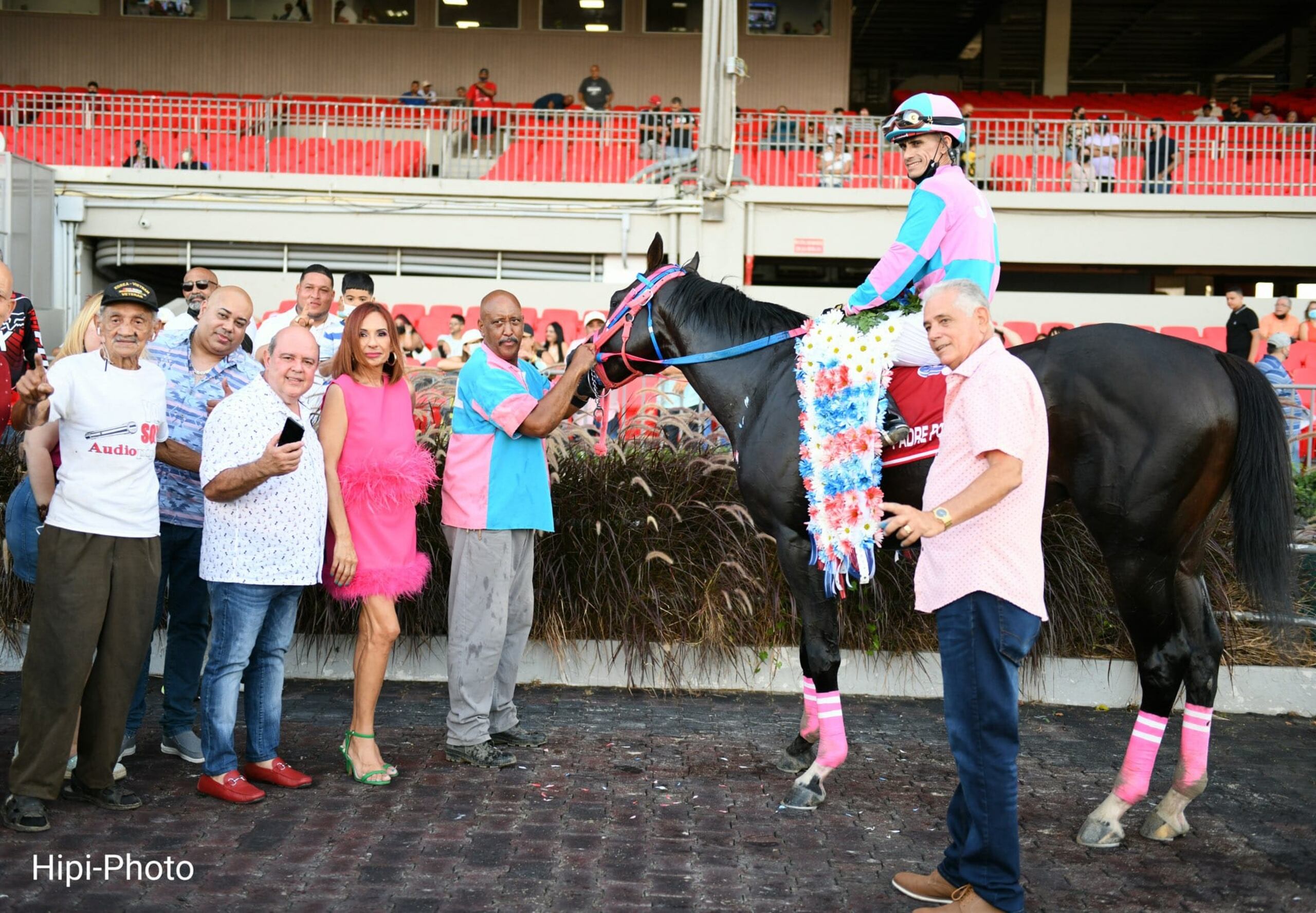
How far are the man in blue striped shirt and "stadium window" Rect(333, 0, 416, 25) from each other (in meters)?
20.1

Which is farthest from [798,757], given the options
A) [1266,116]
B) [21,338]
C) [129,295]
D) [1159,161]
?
[1266,116]

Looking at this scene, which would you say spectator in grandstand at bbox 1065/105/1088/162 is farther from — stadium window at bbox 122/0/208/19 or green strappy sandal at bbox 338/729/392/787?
green strappy sandal at bbox 338/729/392/787

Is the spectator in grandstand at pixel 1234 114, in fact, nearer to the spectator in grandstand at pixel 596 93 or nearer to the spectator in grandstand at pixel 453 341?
the spectator in grandstand at pixel 596 93

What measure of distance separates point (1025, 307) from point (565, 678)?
572 inches

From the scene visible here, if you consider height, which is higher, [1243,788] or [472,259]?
[472,259]

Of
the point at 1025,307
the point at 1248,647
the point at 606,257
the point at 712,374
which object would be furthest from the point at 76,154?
the point at 1248,647

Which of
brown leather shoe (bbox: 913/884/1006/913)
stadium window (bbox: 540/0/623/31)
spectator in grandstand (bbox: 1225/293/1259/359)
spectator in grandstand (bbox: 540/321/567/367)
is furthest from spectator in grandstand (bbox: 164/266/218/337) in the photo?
stadium window (bbox: 540/0/623/31)

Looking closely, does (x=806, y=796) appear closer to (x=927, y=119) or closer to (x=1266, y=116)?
(x=927, y=119)

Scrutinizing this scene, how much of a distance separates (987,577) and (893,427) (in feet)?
5.70

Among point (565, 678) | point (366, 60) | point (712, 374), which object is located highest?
point (366, 60)

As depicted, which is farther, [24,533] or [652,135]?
[652,135]

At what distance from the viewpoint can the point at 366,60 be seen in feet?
77.9

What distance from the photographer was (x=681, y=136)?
19.5 metres

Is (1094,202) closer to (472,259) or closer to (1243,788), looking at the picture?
(472,259)
